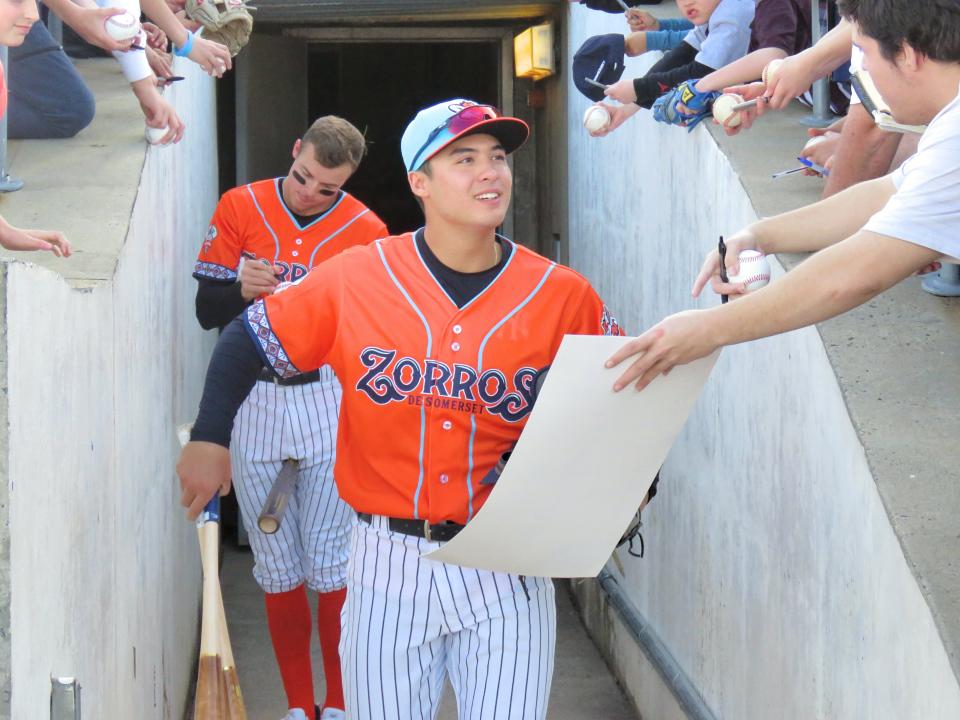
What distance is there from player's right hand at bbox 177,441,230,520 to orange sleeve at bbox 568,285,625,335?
0.87 m

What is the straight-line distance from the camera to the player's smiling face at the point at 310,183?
5133 millimetres

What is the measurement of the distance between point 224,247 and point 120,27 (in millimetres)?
A: 1119

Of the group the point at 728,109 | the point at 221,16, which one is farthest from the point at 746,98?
the point at 221,16

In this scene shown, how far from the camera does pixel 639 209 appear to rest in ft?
19.2

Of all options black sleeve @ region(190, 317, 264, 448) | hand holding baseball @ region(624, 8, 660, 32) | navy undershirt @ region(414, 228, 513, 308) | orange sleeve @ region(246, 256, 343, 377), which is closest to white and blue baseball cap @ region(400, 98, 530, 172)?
navy undershirt @ region(414, 228, 513, 308)

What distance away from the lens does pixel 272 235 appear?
525 centimetres

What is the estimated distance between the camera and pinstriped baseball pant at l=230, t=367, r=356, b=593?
196 inches

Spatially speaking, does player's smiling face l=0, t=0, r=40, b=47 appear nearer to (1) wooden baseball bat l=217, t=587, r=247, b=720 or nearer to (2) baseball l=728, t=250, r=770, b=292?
(1) wooden baseball bat l=217, t=587, r=247, b=720

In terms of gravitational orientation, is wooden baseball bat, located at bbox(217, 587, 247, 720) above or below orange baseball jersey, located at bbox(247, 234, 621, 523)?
below

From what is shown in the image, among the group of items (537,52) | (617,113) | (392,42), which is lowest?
(617,113)

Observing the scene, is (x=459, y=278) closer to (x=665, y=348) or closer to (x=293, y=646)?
(x=665, y=348)

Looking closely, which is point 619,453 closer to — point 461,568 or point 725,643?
point 461,568

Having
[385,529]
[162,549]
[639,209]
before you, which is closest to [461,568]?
[385,529]

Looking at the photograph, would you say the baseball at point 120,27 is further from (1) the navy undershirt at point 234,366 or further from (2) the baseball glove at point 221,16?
(1) the navy undershirt at point 234,366
